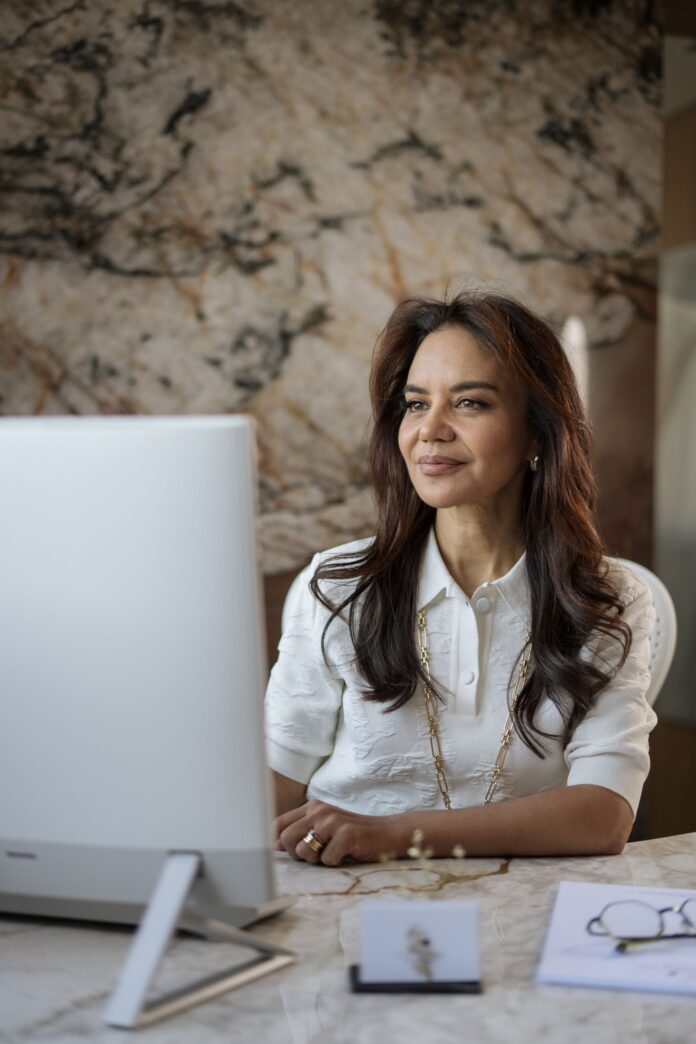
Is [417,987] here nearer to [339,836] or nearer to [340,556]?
[339,836]

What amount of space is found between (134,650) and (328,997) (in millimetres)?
352

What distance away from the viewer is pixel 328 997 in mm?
1026

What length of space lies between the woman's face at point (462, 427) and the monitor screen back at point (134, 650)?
Result: 0.90 m

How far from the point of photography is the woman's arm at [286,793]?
1835 mm

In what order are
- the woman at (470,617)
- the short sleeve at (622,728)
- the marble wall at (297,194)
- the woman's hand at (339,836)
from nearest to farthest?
the woman's hand at (339,836) < the short sleeve at (622,728) < the woman at (470,617) < the marble wall at (297,194)

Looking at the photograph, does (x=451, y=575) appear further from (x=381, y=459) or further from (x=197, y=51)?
(x=197, y=51)

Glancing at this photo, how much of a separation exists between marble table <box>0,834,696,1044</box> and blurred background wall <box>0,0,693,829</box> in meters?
1.64

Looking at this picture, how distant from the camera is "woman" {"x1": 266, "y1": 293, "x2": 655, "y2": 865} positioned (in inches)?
68.7

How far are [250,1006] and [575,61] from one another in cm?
263

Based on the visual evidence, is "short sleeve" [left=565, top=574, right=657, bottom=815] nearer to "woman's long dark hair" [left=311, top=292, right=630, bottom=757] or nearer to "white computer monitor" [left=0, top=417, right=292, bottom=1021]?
"woman's long dark hair" [left=311, top=292, right=630, bottom=757]

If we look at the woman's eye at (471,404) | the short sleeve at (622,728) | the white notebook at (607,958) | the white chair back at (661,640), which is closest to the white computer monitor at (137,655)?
the white notebook at (607,958)

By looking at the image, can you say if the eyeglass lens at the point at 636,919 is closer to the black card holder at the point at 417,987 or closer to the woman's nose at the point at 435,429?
the black card holder at the point at 417,987

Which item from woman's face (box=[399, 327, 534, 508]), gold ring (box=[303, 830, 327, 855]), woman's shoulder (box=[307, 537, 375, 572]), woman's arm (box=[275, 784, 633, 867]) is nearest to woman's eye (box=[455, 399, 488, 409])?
woman's face (box=[399, 327, 534, 508])

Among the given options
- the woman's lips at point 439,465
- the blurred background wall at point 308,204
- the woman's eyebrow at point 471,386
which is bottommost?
the woman's lips at point 439,465
